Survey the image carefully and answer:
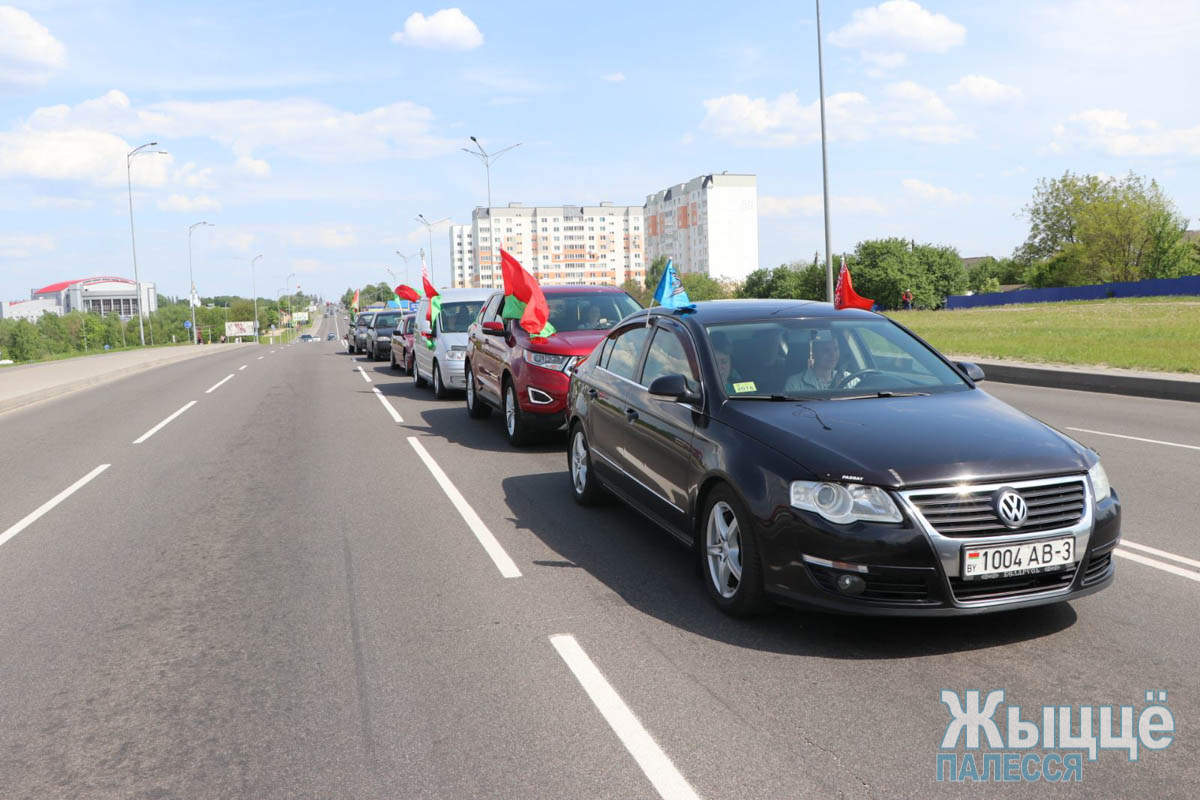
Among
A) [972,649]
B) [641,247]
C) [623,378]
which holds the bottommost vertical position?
[972,649]

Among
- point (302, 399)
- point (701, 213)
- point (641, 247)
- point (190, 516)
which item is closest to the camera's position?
point (190, 516)

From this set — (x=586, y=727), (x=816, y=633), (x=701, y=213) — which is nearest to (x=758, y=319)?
(x=816, y=633)

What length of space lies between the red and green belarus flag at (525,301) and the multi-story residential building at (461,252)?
6657 inches

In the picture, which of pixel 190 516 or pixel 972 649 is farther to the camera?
pixel 190 516

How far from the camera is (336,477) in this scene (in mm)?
9250

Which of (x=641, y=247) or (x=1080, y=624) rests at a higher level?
(x=641, y=247)

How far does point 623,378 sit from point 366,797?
13.0 feet

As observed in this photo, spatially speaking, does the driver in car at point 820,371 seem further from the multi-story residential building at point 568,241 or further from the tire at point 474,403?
the multi-story residential building at point 568,241

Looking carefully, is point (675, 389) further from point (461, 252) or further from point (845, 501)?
point (461, 252)

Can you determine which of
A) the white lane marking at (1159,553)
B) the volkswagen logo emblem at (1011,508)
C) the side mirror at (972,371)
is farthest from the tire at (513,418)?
the volkswagen logo emblem at (1011,508)

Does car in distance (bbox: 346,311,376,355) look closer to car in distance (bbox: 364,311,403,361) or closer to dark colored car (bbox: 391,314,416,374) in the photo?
car in distance (bbox: 364,311,403,361)

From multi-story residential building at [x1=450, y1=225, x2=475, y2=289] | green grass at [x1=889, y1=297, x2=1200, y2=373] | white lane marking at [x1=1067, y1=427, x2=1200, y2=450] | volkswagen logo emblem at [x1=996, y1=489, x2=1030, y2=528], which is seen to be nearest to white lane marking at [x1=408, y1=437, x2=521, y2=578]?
volkswagen logo emblem at [x1=996, y1=489, x2=1030, y2=528]

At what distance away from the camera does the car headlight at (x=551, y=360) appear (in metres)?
10.2

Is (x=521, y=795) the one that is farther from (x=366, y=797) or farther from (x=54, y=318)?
(x=54, y=318)
